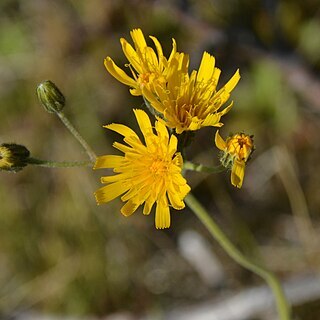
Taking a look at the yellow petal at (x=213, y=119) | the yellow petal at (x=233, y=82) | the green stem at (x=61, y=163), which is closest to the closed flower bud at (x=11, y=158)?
the green stem at (x=61, y=163)

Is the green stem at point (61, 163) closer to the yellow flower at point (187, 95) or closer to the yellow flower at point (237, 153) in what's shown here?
the yellow flower at point (187, 95)

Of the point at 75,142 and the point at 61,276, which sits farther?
the point at 75,142

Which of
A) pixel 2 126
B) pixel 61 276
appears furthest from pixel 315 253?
pixel 2 126

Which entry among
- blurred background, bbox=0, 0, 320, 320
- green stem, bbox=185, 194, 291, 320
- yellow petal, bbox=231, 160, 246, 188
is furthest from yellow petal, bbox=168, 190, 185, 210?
blurred background, bbox=0, 0, 320, 320

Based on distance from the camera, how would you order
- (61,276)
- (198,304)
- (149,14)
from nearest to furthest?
(198,304) < (61,276) < (149,14)

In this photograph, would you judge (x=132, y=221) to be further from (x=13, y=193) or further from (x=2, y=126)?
(x=2, y=126)

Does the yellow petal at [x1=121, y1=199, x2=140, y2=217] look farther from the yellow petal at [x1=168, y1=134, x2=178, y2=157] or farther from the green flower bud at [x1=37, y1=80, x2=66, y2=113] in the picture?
the green flower bud at [x1=37, y1=80, x2=66, y2=113]

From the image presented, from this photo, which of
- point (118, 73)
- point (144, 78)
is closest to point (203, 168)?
point (144, 78)
